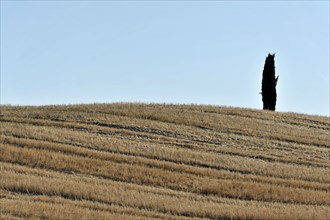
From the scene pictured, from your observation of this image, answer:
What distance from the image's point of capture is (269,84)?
4962cm

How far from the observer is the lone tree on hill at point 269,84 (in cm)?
4966

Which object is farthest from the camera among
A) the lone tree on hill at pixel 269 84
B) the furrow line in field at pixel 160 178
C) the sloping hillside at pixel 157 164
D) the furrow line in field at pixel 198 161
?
the lone tree on hill at pixel 269 84

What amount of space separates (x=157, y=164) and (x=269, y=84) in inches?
1026

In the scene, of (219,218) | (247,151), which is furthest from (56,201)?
(247,151)

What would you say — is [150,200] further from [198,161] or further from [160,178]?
[198,161]

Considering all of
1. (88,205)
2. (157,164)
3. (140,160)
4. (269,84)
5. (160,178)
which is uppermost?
(269,84)

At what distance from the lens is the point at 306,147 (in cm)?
3247

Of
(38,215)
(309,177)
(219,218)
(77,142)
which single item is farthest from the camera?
(77,142)

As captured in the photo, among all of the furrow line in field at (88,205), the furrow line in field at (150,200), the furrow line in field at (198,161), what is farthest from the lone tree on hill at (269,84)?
the furrow line in field at (88,205)

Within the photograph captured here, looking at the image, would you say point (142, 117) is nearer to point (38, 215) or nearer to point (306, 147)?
point (306, 147)

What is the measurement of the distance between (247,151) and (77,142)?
7051 mm

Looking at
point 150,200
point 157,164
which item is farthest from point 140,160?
point 150,200

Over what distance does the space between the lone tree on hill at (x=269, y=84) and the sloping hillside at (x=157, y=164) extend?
346 inches

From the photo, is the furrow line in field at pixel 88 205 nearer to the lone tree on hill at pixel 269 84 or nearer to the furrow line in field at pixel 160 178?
the furrow line in field at pixel 160 178
